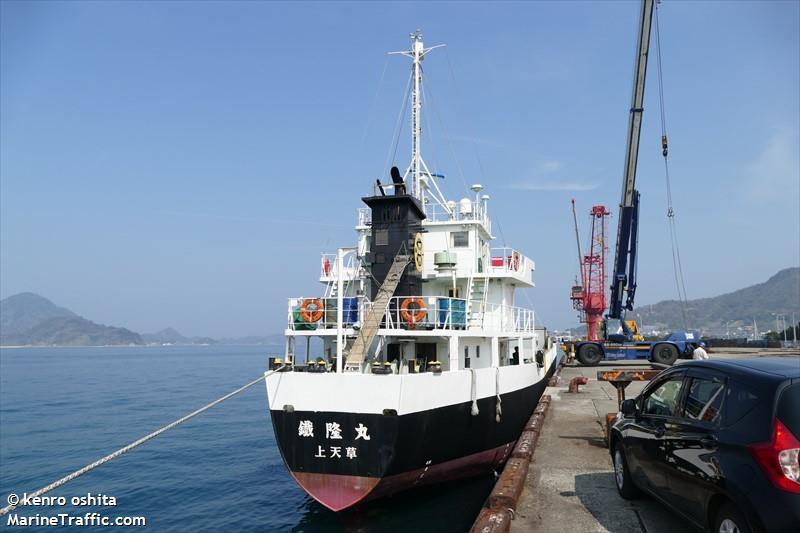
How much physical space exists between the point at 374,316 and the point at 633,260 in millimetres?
26778

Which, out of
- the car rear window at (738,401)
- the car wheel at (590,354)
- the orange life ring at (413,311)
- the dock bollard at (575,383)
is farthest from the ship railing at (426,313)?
the car wheel at (590,354)

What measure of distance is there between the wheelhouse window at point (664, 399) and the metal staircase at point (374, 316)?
6.83 m

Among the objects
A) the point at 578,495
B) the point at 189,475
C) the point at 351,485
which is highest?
the point at 578,495

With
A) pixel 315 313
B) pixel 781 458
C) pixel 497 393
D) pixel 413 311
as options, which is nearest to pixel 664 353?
pixel 497 393

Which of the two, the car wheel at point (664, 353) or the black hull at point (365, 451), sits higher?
the car wheel at point (664, 353)

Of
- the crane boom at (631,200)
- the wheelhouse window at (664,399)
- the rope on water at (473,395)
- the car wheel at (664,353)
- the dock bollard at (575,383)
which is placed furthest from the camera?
the car wheel at (664,353)

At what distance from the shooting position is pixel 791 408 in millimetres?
3959

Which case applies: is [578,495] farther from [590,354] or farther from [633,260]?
[633,260]

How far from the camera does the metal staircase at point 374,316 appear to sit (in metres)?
12.3

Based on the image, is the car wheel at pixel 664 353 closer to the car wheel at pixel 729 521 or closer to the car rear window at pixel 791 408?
the car wheel at pixel 729 521

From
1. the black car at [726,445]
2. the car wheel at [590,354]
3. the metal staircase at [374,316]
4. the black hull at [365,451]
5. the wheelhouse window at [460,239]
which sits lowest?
the black hull at [365,451]

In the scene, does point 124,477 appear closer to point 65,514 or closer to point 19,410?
point 65,514

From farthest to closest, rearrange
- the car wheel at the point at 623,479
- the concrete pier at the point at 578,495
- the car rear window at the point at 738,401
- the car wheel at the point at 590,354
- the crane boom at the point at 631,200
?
the car wheel at the point at 590,354 < the crane boom at the point at 631,200 < the car wheel at the point at 623,479 < the concrete pier at the point at 578,495 < the car rear window at the point at 738,401

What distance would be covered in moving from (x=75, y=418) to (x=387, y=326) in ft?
73.6
